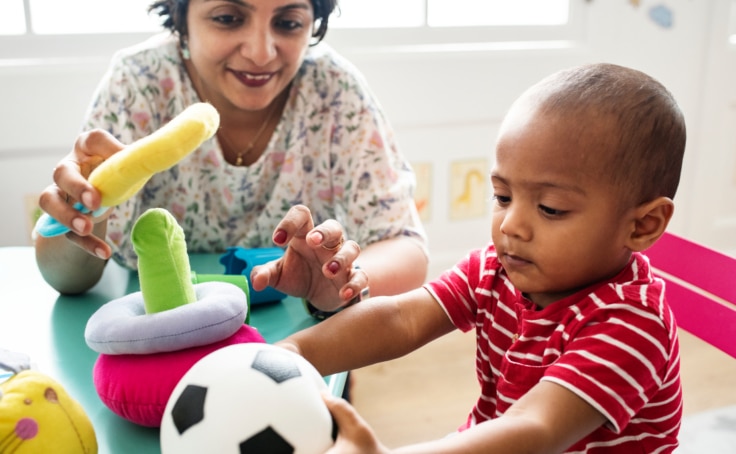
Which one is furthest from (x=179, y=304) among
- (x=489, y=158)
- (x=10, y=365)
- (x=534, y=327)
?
(x=489, y=158)

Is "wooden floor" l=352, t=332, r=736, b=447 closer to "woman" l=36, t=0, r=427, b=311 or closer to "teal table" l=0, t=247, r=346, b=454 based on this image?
"woman" l=36, t=0, r=427, b=311

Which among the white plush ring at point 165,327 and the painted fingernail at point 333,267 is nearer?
the white plush ring at point 165,327

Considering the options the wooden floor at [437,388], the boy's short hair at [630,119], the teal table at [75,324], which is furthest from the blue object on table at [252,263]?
the wooden floor at [437,388]

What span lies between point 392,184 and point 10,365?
818 millimetres

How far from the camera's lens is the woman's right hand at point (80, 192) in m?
0.79

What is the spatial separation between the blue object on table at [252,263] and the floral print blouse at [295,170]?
9.9 inches

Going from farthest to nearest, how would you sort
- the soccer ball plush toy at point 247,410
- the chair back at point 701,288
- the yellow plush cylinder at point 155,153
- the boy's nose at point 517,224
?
the chair back at point 701,288
the boy's nose at point 517,224
the yellow plush cylinder at point 155,153
the soccer ball plush toy at point 247,410

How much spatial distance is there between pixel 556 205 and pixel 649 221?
111 millimetres

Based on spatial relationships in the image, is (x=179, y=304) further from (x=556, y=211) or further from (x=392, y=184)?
(x=392, y=184)

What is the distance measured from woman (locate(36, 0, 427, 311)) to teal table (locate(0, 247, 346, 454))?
0.19 feet

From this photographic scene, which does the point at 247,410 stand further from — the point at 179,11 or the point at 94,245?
the point at 179,11

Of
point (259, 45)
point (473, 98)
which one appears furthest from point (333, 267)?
point (473, 98)

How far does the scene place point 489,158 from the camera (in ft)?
8.34

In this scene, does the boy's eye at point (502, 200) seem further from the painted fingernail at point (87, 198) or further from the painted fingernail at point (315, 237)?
the painted fingernail at point (87, 198)
